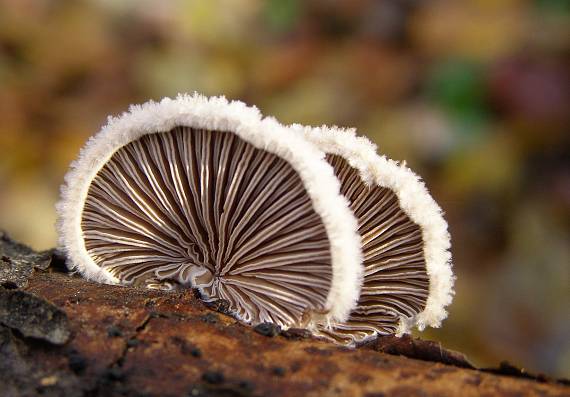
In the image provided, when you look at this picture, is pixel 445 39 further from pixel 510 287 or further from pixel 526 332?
pixel 526 332

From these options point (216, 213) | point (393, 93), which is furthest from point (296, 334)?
point (393, 93)

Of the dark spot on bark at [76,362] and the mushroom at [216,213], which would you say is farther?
the mushroom at [216,213]

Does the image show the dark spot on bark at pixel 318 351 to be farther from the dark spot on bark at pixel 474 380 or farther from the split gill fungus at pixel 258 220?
the dark spot on bark at pixel 474 380

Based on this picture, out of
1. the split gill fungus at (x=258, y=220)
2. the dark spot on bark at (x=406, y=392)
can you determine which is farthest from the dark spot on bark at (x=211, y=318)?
the dark spot on bark at (x=406, y=392)

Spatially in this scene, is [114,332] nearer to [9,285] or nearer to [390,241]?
[9,285]

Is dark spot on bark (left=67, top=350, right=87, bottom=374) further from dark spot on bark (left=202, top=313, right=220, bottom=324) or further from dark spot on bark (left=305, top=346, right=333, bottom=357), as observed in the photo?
dark spot on bark (left=305, top=346, right=333, bottom=357)

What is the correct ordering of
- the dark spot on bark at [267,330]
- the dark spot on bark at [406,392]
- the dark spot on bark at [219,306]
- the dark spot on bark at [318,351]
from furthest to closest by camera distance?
the dark spot on bark at [219,306] → the dark spot on bark at [267,330] → the dark spot on bark at [318,351] → the dark spot on bark at [406,392]

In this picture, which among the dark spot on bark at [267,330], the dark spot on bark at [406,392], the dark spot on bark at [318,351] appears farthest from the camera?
the dark spot on bark at [267,330]

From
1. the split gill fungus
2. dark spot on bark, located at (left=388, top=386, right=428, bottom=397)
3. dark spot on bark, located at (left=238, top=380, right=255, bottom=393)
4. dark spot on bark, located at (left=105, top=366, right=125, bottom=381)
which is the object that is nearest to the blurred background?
the split gill fungus
